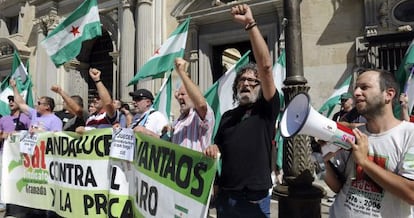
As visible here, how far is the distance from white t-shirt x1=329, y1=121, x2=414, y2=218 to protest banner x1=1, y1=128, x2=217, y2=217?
0.96 meters

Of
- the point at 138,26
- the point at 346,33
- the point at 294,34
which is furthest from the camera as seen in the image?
the point at 138,26

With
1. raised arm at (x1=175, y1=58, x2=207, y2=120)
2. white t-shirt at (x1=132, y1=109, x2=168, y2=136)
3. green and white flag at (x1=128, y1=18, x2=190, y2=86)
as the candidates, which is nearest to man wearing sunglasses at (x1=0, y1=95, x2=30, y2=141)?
green and white flag at (x1=128, y1=18, x2=190, y2=86)

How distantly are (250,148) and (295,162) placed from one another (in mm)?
1340

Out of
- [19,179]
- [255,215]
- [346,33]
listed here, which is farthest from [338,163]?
[346,33]

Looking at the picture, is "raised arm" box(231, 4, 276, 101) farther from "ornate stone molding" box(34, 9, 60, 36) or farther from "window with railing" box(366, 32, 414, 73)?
"ornate stone molding" box(34, 9, 60, 36)

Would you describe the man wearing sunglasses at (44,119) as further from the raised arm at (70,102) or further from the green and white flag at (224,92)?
the green and white flag at (224,92)

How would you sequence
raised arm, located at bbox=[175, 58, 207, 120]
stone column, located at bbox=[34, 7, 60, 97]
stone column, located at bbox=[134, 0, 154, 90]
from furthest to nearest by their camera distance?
stone column, located at bbox=[34, 7, 60, 97], stone column, located at bbox=[134, 0, 154, 90], raised arm, located at bbox=[175, 58, 207, 120]

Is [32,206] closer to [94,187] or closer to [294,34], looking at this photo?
[94,187]

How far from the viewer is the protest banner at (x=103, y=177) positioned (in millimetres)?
2853

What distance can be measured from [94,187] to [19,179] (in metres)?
1.72

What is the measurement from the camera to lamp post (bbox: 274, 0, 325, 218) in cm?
351

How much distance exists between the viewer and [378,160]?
1.91 meters

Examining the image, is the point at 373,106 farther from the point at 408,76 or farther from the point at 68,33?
the point at 68,33

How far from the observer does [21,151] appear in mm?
5227
